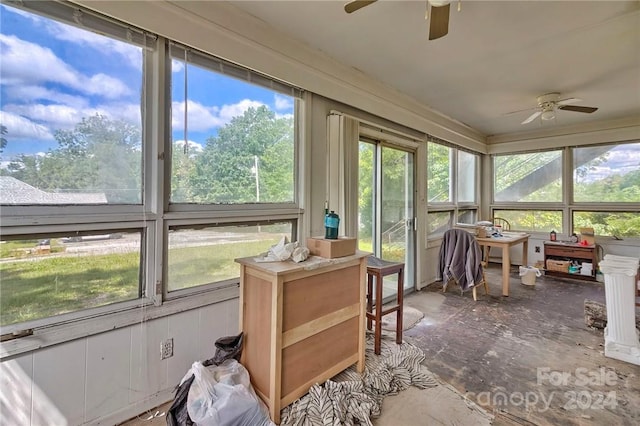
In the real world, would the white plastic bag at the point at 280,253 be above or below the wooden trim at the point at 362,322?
above

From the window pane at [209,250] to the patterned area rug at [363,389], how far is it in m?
0.99

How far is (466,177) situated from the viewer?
5562 millimetres

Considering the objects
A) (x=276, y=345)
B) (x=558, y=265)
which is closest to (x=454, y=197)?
(x=558, y=265)

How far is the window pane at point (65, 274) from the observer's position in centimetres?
138

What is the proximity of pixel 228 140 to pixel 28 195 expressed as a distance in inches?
44.2

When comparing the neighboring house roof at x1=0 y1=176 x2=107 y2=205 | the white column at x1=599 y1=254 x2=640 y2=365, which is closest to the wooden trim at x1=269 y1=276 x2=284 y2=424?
the neighboring house roof at x1=0 y1=176 x2=107 y2=205

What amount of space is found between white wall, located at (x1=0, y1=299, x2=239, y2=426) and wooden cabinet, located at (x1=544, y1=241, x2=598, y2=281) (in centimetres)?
534

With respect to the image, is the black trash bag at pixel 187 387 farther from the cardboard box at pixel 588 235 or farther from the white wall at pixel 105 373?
the cardboard box at pixel 588 235

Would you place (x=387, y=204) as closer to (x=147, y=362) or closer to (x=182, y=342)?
(x=182, y=342)

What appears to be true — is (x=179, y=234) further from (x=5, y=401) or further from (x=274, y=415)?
(x=274, y=415)

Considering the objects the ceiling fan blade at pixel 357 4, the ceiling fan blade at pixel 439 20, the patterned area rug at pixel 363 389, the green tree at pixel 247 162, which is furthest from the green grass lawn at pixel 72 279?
the ceiling fan blade at pixel 439 20

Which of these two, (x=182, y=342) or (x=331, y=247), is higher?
(x=331, y=247)

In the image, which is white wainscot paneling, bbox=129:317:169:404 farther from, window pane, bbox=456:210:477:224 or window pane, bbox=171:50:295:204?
window pane, bbox=456:210:477:224

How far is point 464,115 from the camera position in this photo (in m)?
4.51
